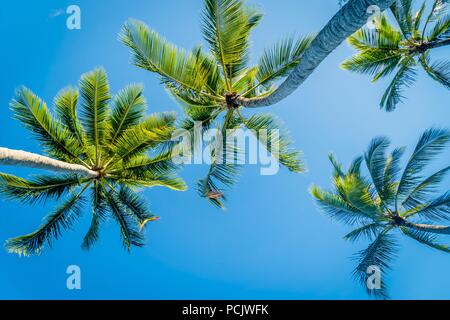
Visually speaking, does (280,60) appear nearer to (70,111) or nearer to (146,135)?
(146,135)

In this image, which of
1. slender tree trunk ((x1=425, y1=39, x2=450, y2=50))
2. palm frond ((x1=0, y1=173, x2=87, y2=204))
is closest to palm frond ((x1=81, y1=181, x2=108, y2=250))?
palm frond ((x1=0, y1=173, x2=87, y2=204))

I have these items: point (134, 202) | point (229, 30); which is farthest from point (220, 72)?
point (134, 202)

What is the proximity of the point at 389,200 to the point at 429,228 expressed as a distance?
45.6 inches

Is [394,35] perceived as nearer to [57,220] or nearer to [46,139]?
[46,139]

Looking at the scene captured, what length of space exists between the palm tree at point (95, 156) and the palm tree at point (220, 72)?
115 centimetres

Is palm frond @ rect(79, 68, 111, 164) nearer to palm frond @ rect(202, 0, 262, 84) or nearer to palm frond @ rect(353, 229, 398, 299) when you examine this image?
palm frond @ rect(202, 0, 262, 84)

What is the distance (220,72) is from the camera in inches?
327

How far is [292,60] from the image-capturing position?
8.05m

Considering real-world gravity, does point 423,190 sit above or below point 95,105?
below

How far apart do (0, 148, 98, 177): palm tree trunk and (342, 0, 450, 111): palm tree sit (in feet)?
26.0

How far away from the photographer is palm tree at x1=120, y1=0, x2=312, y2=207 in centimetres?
759

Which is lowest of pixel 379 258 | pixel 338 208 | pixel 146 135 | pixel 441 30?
pixel 379 258

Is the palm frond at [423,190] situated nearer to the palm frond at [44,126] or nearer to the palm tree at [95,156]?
the palm tree at [95,156]

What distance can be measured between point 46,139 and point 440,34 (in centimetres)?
986
